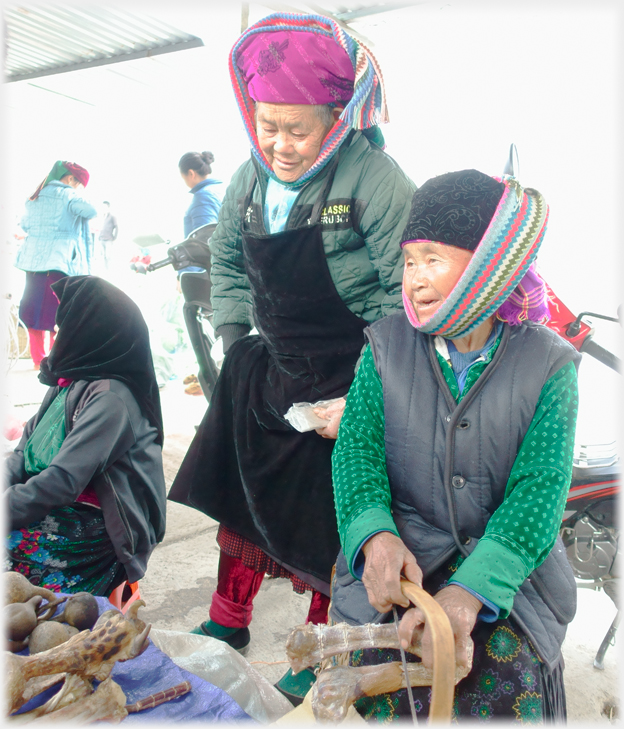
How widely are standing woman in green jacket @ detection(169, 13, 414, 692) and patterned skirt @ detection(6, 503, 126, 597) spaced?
0.31 meters

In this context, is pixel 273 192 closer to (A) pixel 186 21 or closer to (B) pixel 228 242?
(B) pixel 228 242

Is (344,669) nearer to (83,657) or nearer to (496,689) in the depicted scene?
(496,689)

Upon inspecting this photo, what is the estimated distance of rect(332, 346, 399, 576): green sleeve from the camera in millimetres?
1160

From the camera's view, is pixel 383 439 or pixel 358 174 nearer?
pixel 383 439

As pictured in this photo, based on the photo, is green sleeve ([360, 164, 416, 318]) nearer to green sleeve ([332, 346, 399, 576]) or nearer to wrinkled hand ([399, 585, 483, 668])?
green sleeve ([332, 346, 399, 576])

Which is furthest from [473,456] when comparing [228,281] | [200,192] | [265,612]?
[200,192]

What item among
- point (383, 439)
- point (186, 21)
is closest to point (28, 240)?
point (186, 21)

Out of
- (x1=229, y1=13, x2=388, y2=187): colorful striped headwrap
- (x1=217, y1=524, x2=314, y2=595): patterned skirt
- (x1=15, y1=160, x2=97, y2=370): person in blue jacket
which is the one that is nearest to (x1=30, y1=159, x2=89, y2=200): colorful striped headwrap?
(x1=15, y1=160, x2=97, y2=370): person in blue jacket

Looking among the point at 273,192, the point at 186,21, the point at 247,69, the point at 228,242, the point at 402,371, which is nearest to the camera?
the point at 402,371

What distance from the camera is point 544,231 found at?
46.4 inches

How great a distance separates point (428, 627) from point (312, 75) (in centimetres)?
143

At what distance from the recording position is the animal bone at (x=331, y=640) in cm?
102

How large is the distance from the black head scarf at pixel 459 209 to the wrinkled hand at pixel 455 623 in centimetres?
68

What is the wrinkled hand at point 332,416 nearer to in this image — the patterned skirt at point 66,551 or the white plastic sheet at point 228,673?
the white plastic sheet at point 228,673
